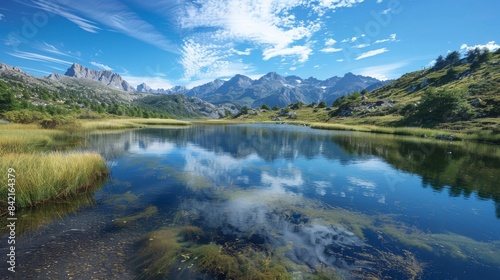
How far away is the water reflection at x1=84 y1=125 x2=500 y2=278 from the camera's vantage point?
40.9ft

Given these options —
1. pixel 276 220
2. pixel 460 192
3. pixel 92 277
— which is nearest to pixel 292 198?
pixel 276 220

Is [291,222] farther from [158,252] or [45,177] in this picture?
[45,177]

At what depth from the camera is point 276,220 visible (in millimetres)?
16172

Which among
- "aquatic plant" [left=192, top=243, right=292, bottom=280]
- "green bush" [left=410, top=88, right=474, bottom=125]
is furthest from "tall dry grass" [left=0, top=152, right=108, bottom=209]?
"green bush" [left=410, top=88, right=474, bottom=125]

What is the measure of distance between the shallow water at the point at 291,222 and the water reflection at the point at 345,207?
9cm

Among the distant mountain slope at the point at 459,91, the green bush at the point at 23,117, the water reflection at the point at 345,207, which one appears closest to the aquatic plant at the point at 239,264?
the water reflection at the point at 345,207

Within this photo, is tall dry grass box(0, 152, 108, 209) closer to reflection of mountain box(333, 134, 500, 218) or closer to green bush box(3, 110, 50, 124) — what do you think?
reflection of mountain box(333, 134, 500, 218)

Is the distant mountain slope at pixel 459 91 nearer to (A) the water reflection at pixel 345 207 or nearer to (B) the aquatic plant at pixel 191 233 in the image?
(A) the water reflection at pixel 345 207

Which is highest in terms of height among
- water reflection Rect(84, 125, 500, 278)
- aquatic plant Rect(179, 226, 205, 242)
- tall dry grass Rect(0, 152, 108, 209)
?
tall dry grass Rect(0, 152, 108, 209)

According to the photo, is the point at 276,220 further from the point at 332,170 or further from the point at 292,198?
the point at 332,170

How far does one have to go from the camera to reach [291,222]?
16031 millimetres

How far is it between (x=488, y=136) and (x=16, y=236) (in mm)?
88248

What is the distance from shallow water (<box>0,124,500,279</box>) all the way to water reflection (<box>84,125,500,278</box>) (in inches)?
3.5

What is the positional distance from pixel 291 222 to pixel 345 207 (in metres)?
5.73
